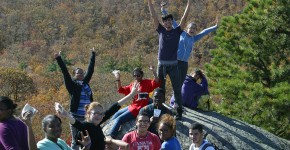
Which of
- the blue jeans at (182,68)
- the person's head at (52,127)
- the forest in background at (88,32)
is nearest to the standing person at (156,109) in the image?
the blue jeans at (182,68)

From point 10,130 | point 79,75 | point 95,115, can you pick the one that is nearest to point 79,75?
point 79,75

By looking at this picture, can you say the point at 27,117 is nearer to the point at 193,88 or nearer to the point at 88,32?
the point at 193,88

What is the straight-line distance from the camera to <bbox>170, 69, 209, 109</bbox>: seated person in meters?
7.12

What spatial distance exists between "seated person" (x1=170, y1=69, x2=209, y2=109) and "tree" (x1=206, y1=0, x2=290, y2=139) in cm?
249

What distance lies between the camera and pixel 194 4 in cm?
5788

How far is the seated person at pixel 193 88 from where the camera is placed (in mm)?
7117

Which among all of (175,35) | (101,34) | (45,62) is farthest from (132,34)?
(175,35)

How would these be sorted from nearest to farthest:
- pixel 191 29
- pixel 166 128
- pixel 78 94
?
pixel 166 128 < pixel 78 94 < pixel 191 29

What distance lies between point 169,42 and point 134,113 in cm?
106

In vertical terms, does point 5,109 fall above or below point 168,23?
below

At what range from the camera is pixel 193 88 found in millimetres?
7102

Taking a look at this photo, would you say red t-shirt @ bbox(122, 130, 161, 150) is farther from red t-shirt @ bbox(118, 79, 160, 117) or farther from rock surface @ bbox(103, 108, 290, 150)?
red t-shirt @ bbox(118, 79, 160, 117)

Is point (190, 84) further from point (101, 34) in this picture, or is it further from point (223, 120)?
point (101, 34)

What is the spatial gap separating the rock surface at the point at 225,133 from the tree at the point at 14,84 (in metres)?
18.2
